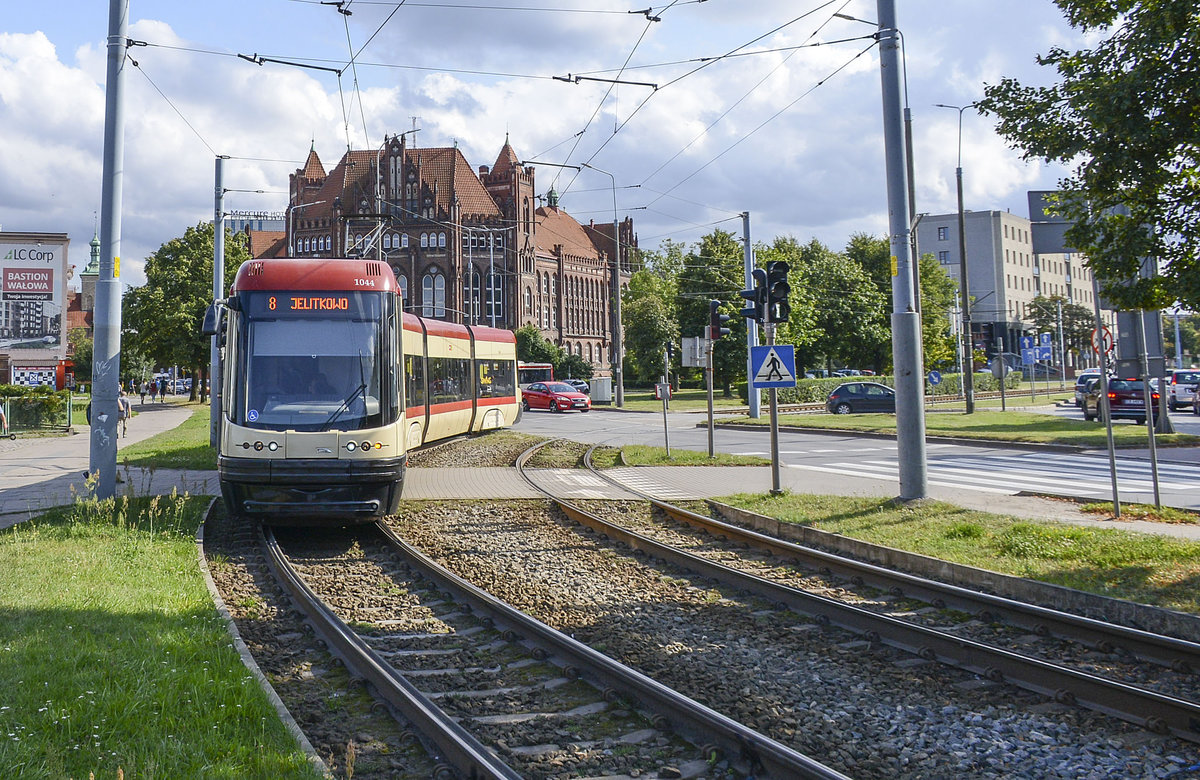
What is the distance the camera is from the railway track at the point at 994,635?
5312mm

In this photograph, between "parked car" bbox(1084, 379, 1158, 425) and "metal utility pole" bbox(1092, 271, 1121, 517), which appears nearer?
"metal utility pole" bbox(1092, 271, 1121, 517)

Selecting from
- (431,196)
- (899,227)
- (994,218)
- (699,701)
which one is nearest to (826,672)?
(699,701)

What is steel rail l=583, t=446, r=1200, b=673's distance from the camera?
20.5 feet

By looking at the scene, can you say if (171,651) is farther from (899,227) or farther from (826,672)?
(899,227)

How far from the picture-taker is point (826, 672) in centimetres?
616

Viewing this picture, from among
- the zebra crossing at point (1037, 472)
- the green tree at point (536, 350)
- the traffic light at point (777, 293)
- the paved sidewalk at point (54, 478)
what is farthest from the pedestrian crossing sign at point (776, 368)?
the green tree at point (536, 350)

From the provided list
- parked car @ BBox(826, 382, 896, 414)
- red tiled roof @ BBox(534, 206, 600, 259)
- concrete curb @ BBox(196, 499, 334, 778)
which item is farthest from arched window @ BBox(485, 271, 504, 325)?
concrete curb @ BBox(196, 499, 334, 778)

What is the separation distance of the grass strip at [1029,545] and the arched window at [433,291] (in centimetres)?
8289

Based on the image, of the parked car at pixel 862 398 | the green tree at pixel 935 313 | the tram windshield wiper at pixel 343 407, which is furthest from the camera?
the green tree at pixel 935 313

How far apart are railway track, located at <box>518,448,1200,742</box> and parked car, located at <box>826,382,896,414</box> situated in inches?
1270

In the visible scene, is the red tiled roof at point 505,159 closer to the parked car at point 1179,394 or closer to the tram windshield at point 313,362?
the parked car at point 1179,394

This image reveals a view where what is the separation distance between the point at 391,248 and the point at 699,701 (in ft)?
304

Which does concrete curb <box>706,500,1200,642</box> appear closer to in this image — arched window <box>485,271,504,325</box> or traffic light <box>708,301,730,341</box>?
traffic light <box>708,301,730,341</box>

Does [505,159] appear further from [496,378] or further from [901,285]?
[901,285]
